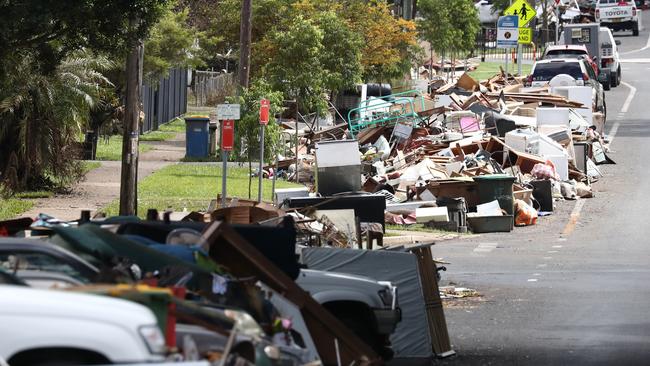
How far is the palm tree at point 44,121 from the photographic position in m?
25.7

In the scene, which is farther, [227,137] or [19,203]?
[19,203]

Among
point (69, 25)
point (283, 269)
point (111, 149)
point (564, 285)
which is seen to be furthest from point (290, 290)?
point (111, 149)

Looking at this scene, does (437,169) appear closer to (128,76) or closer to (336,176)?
(336,176)

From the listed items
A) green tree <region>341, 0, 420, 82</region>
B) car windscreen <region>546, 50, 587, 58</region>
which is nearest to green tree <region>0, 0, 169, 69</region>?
green tree <region>341, 0, 420, 82</region>

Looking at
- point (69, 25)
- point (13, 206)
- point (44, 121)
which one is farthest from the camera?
point (44, 121)

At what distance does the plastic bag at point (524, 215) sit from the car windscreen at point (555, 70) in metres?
16.8

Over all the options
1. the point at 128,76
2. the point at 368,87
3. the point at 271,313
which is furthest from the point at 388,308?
the point at 368,87

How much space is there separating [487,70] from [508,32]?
57.9ft

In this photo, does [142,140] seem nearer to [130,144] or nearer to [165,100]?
[165,100]

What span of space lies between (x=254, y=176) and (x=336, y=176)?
524cm

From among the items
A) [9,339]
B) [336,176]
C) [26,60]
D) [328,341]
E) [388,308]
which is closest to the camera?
[9,339]

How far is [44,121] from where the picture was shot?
2606cm

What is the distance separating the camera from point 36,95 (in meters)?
25.9

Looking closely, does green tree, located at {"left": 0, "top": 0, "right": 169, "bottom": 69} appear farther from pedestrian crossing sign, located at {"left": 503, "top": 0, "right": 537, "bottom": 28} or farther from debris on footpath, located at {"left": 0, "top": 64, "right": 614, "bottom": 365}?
pedestrian crossing sign, located at {"left": 503, "top": 0, "right": 537, "bottom": 28}
